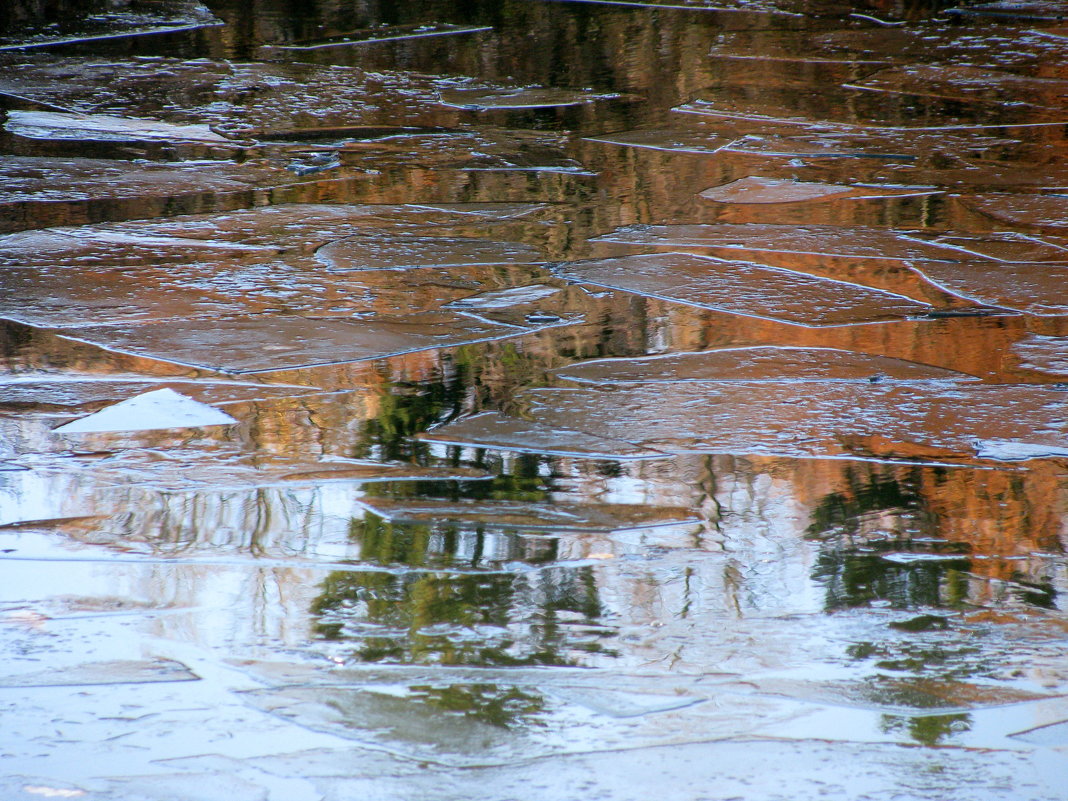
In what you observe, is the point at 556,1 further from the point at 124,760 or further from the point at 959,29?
the point at 124,760

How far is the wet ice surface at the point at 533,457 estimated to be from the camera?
170 centimetres

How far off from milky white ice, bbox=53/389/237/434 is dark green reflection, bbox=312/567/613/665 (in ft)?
2.62

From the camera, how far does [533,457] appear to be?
2.61 m

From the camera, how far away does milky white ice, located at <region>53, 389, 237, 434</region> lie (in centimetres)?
273

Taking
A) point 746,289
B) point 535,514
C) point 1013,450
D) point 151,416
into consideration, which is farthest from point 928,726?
point 746,289

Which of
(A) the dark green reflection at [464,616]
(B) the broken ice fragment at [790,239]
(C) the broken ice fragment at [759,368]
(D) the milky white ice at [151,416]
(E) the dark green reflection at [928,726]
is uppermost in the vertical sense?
(B) the broken ice fragment at [790,239]

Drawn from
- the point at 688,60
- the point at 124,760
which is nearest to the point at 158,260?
the point at 124,760

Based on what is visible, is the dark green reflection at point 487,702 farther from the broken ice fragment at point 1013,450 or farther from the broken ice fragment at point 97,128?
the broken ice fragment at point 97,128

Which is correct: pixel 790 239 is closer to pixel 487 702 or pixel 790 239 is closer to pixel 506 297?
pixel 506 297

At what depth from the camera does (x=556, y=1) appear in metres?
8.82

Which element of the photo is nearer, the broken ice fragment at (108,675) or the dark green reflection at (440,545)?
the broken ice fragment at (108,675)

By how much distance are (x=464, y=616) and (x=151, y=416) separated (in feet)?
3.64

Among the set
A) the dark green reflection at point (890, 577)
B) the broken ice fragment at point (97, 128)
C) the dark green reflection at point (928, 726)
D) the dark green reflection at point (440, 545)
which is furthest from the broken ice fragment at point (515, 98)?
the dark green reflection at point (928, 726)

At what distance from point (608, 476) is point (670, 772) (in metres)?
0.98
